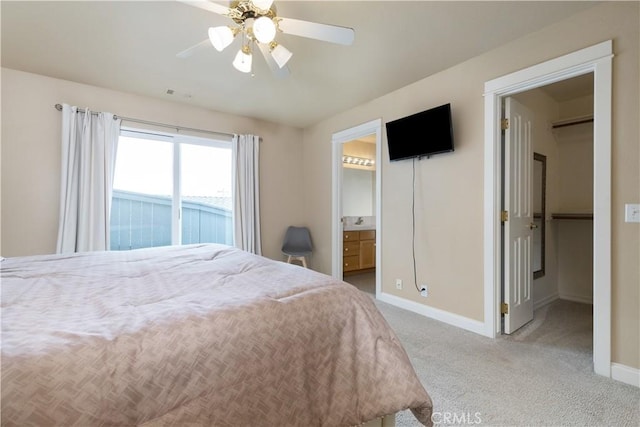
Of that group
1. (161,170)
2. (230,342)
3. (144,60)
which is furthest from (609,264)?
(161,170)

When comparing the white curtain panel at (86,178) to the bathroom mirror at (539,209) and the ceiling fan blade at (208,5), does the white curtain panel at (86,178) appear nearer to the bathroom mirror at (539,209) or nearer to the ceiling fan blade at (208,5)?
the ceiling fan blade at (208,5)

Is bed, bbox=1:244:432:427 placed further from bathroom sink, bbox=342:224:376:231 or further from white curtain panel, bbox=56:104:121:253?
bathroom sink, bbox=342:224:376:231

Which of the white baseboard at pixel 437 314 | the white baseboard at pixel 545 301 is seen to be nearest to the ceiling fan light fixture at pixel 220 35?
the white baseboard at pixel 437 314

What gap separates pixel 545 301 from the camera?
3.36 meters

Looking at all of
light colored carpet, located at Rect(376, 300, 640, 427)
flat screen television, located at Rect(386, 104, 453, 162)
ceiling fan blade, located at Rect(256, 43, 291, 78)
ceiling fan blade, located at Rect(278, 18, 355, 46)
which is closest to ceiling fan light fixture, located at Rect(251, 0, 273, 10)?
ceiling fan blade, located at Rect(278, 18, 355, 46)

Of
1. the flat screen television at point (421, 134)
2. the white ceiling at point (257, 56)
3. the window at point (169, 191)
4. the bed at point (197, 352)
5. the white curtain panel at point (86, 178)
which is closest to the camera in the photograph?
the bed at point (197, 352)

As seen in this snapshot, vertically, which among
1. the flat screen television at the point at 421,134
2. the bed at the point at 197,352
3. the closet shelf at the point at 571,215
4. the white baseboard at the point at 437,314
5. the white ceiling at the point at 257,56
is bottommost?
the white baseboard at the point at 437,314

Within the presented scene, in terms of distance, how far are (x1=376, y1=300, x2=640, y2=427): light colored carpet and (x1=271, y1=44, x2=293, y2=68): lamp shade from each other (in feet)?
7.24

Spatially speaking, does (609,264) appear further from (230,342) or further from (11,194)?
(11,194)

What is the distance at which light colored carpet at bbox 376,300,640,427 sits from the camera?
4.82ft

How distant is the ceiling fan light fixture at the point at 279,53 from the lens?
1.76m

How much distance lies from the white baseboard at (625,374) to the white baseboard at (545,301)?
151cm

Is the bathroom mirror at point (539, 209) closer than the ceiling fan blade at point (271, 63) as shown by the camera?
No

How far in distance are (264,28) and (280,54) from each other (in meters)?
0.35
